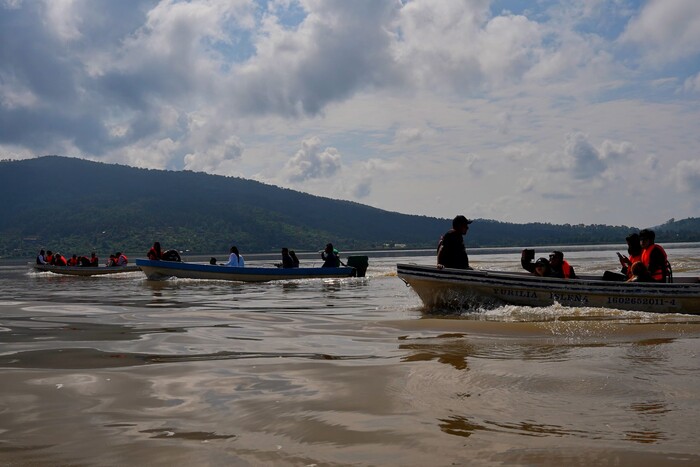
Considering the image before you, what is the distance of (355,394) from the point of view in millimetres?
6348

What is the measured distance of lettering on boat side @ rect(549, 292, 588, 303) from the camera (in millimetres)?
14422

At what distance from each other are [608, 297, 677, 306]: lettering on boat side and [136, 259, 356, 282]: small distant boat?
62.0ft

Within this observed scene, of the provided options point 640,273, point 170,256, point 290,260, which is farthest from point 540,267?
point 170,256

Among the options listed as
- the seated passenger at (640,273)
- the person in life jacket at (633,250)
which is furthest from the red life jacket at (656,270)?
the person in life jacket at (633,250)

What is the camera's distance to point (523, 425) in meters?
5.19

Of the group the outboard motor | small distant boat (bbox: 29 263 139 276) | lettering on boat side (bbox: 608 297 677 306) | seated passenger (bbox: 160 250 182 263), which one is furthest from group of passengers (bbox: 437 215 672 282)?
small distant boat (bbox: 29 263 139 276)

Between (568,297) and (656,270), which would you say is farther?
(568,297)

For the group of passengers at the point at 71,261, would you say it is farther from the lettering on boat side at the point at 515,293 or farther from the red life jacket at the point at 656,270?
the red life jacket at the point at 656,270

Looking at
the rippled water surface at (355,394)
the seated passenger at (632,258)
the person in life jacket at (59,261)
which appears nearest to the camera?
the rippled water surface at (355,394)

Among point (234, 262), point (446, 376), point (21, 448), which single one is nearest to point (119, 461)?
point (21, 448)

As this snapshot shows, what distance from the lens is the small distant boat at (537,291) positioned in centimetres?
1376

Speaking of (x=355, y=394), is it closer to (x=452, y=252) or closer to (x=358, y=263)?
(x=452, y=252)

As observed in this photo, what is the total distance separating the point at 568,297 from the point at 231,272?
19755 mm

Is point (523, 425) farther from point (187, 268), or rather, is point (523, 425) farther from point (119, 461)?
point (187, 268)
